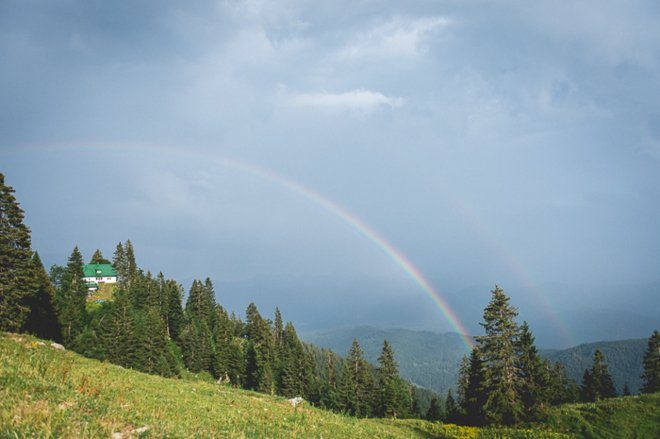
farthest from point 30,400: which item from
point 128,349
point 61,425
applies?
point 128,349

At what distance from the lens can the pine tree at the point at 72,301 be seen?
67.1m

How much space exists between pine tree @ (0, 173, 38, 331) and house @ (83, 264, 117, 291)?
96.4m

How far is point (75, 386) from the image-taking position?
11984 mm

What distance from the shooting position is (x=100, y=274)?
409 feet

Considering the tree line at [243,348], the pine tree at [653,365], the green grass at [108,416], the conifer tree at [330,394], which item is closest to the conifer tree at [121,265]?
the tree line at [243,348]

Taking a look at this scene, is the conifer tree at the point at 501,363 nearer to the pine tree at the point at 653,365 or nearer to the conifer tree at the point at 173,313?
the pine tree at the point at 653,365

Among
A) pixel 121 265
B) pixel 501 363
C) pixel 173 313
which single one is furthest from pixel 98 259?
pixel 501 363

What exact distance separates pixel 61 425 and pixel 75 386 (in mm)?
4959

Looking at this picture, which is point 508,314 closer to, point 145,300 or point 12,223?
point 12,223

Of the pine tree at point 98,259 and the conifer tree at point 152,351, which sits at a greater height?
the pine tree at point 98,259

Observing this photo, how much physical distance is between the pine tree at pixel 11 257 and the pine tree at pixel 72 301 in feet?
104

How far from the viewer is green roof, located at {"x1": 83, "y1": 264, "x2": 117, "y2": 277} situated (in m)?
123

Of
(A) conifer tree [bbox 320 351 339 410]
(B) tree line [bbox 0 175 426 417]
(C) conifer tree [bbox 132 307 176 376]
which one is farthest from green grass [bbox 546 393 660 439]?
(C) conifer tree [bbox 132 307 176 376]

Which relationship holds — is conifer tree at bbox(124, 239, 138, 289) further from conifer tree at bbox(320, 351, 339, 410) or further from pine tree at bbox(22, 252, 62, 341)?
conifer tree at bbox(320, 351, 339, 410)
